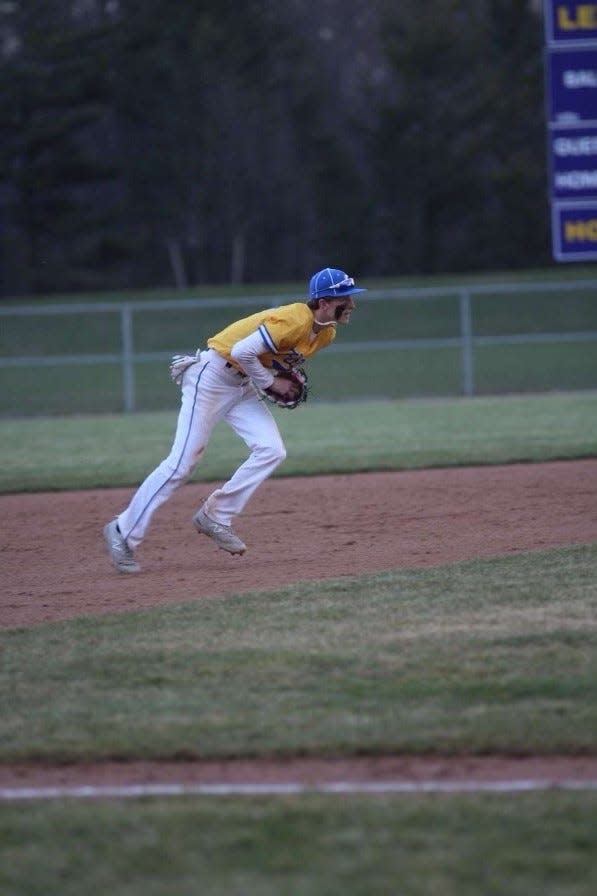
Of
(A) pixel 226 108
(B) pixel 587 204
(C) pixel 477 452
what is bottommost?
(C) pixel 477 452

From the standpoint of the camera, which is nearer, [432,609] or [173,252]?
[432,609]

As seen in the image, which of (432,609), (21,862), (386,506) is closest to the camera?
(21,862)

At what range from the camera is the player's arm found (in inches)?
312

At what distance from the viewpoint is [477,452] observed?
14250mm

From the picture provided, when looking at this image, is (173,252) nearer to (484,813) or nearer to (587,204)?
(587,204)

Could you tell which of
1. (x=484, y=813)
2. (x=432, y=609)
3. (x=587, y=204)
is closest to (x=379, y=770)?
(x=484, y=813)

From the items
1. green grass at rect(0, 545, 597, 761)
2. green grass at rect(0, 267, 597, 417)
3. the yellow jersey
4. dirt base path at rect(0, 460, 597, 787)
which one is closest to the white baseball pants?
the yellow jersey

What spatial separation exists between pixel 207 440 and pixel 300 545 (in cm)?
130

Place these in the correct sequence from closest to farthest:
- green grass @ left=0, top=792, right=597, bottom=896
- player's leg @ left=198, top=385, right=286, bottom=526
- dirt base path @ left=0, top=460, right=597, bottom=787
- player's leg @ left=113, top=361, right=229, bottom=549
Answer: green grass @ left=0, top=792, right=597, bottom=896, dirt base path @ left=0, top=460, right=597, bottom=787, player's leg @ left=113, top=361, right=229, bottom=549, player's leg @ left=198, top=385, right=286, bottom=526

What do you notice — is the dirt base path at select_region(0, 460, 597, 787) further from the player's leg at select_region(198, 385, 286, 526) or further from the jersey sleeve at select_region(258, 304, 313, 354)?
the jersey sleeve at select_region(258, 304, 313, 354)

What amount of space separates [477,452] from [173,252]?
3290cm

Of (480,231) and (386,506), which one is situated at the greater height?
(480,231)

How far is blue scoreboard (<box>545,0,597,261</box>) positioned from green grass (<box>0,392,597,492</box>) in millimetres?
2358

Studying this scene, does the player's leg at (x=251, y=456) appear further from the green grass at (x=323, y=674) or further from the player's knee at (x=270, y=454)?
the green grass at (x=323, y=674)
